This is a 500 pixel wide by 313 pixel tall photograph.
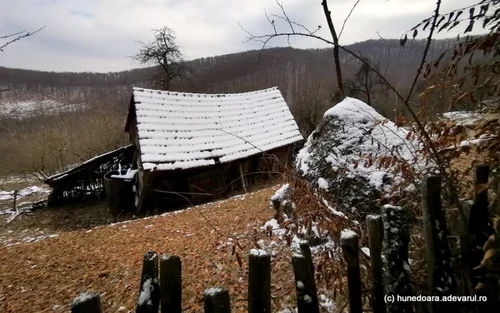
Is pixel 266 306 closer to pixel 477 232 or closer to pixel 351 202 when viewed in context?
pixel 477 232

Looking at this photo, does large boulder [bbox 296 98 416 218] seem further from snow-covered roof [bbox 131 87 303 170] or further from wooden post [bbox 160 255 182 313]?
snow-covered roof [bbox 131 87 303 170]

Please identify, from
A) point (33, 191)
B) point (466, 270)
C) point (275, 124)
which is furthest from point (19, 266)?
point (33, 191)

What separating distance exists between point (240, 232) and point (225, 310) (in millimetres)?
3901

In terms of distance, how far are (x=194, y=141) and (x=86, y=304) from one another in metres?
12.4

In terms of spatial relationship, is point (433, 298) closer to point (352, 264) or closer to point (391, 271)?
point (391, 271)

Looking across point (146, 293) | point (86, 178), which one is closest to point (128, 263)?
point (146, 293)

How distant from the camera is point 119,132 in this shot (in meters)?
24.6

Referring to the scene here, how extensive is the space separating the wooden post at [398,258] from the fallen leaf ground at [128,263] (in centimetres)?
115

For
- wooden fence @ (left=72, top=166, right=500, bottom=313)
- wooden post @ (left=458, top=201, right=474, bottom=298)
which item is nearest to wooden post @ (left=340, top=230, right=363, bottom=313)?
wooden fence @ (left=72, top=166, right=500, bottom=313)

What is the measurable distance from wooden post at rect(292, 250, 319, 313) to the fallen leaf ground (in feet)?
2.72

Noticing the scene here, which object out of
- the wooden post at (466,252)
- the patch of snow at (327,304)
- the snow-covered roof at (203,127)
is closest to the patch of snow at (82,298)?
the wooden post at (466,252)

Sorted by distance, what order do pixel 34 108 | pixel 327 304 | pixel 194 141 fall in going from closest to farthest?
pixel 327 304, pixel 194 141, pixel 34 108

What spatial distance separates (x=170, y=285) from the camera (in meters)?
1.58

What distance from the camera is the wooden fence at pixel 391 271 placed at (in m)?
1.41
